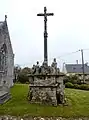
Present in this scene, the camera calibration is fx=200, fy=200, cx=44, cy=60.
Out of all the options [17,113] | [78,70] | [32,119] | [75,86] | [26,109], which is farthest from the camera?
[78,70]

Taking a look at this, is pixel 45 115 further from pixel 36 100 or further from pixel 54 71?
pixel 54 71

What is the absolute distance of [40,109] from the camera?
1552cm

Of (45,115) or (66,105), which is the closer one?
(45,115)

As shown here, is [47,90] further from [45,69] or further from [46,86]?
[45,69]

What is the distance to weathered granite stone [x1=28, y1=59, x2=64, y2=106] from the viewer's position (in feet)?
57.6

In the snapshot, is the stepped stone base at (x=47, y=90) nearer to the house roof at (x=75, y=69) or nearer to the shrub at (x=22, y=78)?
the shrub at (x=22, y=78)

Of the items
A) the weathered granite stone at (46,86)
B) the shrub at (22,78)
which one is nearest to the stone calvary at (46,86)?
the weathered granite stone at (46,86)

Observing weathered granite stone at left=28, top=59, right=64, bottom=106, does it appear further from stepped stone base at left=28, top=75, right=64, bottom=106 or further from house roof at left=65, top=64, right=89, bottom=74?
house roof at left=65, top=64, right=89, bottom=74

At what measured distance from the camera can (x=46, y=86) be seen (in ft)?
58.2

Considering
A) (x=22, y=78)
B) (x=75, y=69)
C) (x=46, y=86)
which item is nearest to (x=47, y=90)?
(x=46, y=86)

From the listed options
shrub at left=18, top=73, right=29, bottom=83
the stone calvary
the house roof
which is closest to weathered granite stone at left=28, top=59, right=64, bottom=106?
the stone calvary

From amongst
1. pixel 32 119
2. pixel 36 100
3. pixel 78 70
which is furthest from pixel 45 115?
pixel 78 70

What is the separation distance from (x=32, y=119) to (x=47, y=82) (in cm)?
523

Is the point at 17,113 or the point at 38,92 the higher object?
the point at 38,92
